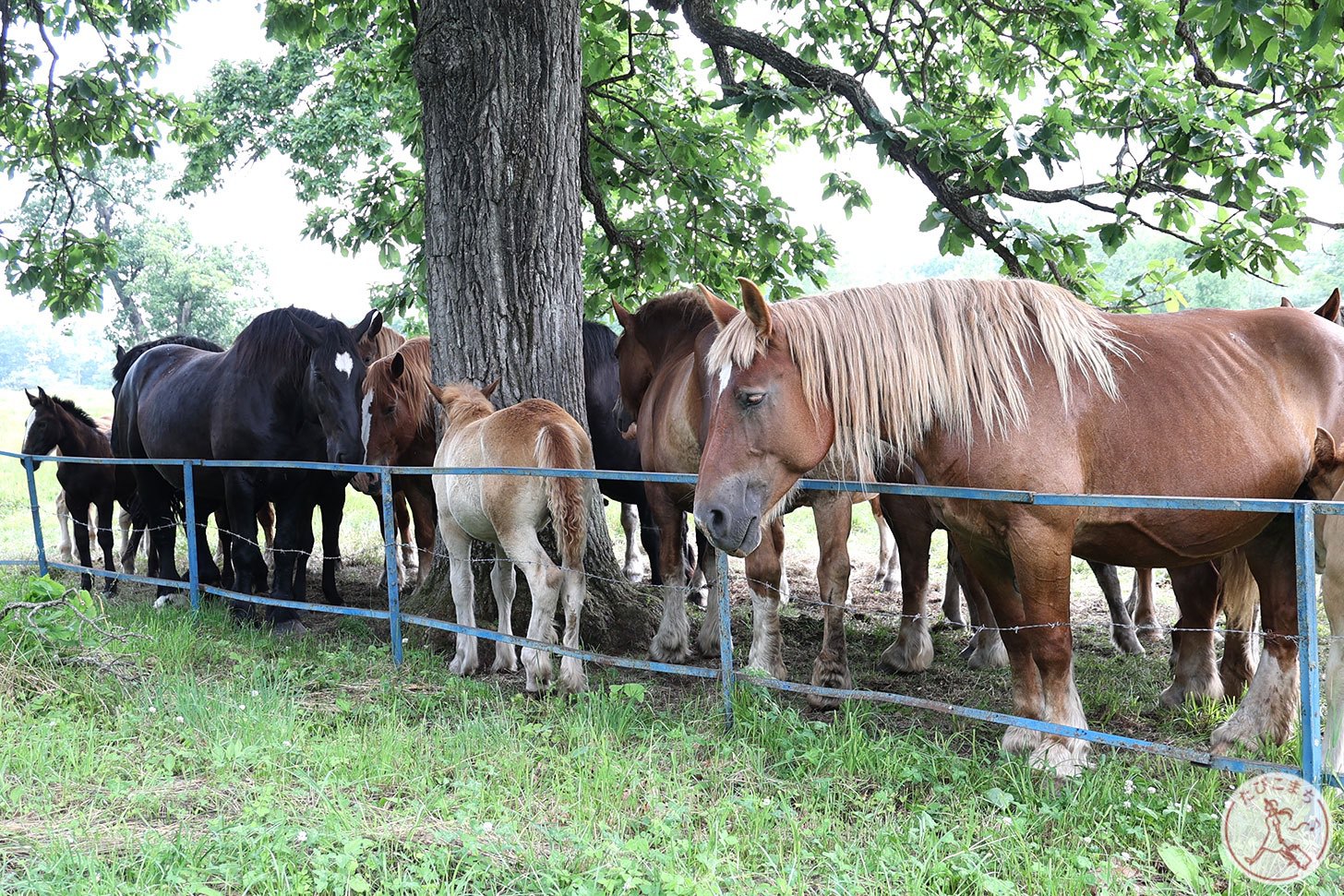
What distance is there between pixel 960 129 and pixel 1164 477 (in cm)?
333

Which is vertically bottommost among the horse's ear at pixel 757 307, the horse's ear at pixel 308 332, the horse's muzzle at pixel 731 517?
the horse's muzzle at pixel 731 517

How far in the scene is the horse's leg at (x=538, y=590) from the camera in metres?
4.98

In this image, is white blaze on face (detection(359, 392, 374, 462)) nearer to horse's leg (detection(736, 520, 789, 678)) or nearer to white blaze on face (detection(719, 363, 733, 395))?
horse's leg (detection(736, 520, 789, 678))

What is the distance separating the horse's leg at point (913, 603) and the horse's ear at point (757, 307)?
7.92 feet

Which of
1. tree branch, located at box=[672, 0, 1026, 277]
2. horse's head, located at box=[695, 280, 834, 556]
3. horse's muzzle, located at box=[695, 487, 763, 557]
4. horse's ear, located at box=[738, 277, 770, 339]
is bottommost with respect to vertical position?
horse's muzzle, located at box=[695, 487, 763, 557]

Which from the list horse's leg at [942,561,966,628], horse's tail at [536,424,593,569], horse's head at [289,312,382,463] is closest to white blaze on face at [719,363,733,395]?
horse's tail at [536,424,593,569]

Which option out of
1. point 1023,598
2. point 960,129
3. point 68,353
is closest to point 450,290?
point 960,129

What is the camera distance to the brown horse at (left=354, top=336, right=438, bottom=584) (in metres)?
6.93

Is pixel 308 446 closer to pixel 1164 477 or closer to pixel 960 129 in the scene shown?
pixel 960 129

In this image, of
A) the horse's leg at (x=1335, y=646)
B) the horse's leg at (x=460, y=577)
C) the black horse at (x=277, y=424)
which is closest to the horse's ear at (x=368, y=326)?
the black horse at (x=277, y=424)

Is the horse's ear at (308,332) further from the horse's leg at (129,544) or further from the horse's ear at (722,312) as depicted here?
the horse's ear at (722,312)

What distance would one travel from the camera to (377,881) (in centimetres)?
286
